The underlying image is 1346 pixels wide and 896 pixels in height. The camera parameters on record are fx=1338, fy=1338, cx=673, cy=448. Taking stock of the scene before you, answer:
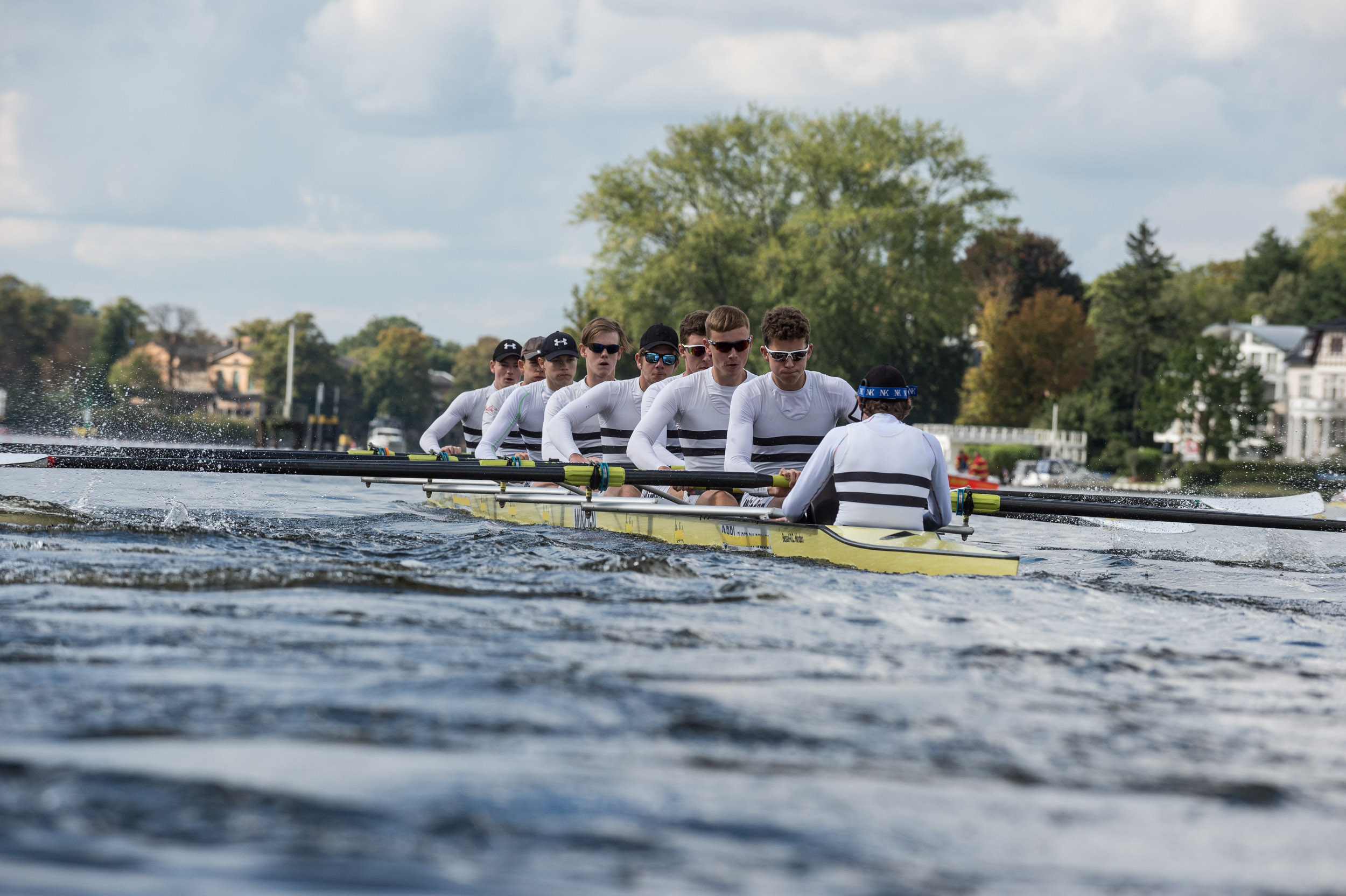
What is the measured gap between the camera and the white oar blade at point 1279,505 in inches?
381

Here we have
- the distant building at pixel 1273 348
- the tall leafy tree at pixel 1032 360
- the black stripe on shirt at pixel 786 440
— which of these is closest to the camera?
the black stripe on shirt at pixel 786 440

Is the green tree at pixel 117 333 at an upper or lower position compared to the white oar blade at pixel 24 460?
upper

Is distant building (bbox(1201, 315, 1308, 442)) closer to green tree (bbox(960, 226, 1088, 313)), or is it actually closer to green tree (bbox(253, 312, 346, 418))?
green tree (bbox(960, 226, 1088, 313))

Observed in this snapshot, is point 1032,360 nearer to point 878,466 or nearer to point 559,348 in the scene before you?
point 559,348

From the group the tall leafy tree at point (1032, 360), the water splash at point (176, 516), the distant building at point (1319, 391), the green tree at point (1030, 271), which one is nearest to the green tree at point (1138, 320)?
the tall leafy tree at point (1032, 360)

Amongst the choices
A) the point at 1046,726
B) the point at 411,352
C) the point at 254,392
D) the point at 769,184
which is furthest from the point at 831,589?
the point at 411,352

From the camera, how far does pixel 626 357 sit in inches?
2034

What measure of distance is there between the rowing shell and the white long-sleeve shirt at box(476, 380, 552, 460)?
1.82 m

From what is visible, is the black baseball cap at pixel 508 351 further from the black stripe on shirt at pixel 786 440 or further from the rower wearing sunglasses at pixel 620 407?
the black stripe on shirt at pixel 786 440

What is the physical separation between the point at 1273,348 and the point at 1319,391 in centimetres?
538

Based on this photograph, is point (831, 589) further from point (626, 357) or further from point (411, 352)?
point (411, 352)

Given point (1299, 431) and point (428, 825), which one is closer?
point (428, 825)

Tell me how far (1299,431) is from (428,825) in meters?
85.7

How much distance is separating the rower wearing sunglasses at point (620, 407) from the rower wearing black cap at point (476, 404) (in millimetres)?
2535
